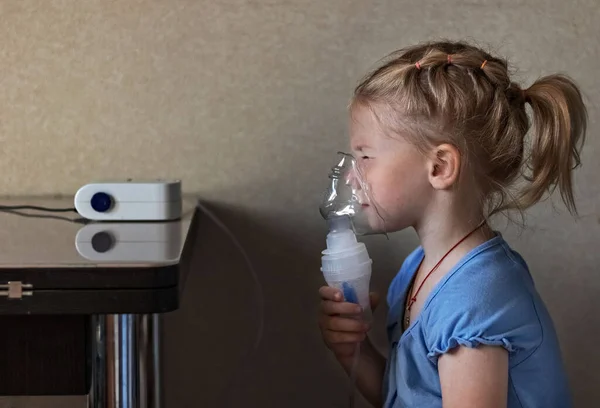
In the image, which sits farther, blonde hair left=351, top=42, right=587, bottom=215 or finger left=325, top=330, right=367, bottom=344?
finger left=325, top=330, right=367, bottom=344

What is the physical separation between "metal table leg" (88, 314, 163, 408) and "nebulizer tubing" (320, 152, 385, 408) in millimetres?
234

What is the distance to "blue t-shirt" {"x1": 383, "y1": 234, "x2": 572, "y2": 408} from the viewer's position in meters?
0.79

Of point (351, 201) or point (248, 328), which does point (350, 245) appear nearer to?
point (351, 201)

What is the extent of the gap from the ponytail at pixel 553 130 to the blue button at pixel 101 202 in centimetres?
52

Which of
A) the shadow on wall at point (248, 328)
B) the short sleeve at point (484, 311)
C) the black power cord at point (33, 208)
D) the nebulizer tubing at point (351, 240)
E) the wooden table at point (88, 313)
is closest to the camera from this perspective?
the wooden table at point (88, 313)

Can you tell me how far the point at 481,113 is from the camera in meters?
0.83

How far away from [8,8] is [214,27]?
306 mm

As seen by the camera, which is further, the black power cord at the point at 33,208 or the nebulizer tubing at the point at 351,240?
the black power cord at the point at 33,208

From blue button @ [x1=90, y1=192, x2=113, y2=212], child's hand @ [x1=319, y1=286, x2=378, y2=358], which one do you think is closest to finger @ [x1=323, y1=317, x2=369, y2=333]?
child's hand @ [x1=319, y1=286, x2=378, y2=358]

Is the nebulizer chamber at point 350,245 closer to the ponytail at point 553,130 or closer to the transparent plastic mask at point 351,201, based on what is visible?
the transparent plastic mask at point 351,201

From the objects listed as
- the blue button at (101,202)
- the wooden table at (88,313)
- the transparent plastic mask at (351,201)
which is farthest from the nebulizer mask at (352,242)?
the blue button at (101,202)

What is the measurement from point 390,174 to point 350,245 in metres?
0.10

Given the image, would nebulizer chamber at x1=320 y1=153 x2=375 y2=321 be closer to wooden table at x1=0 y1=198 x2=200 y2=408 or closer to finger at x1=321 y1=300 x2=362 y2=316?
finger at x1=321 y1=300 x2=362 y2=316

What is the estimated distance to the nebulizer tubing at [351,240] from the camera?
0.89 metres
